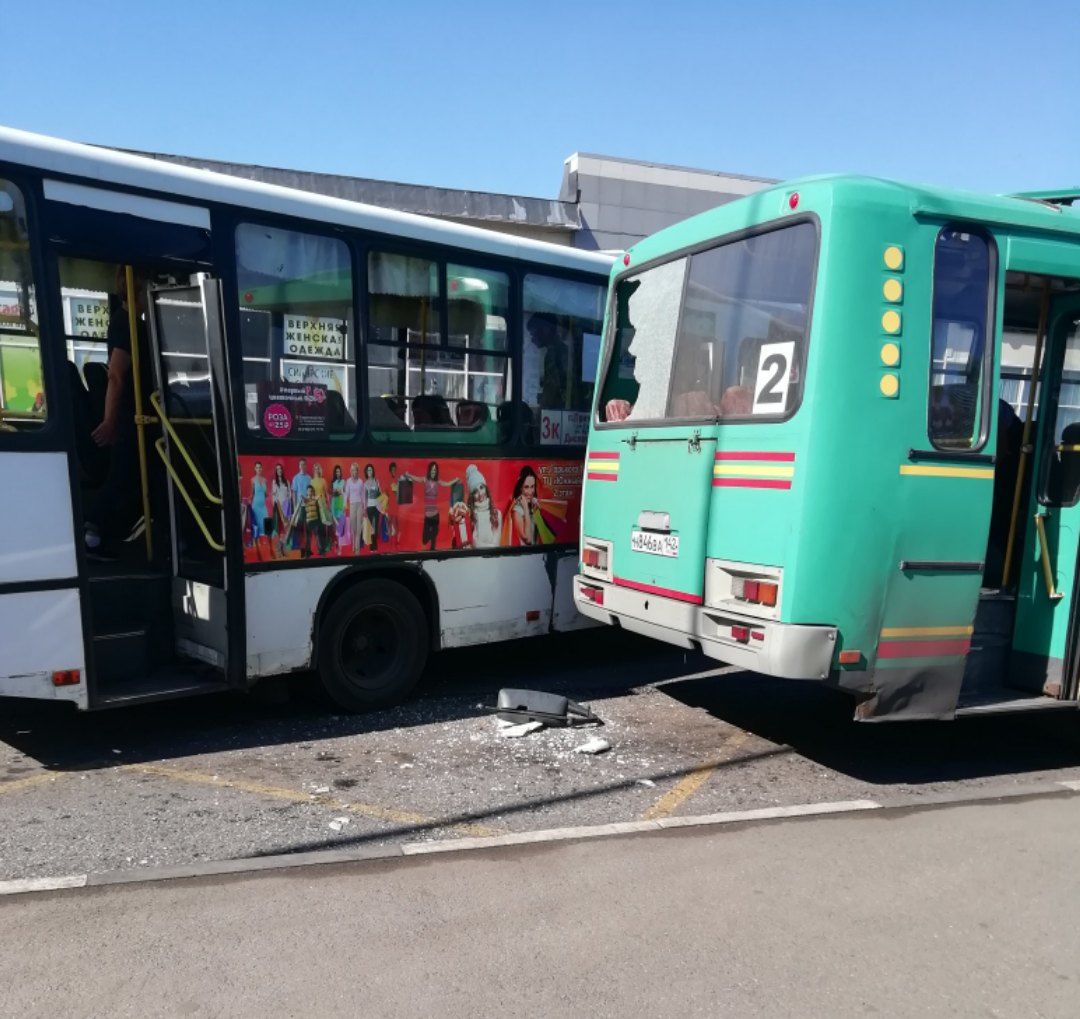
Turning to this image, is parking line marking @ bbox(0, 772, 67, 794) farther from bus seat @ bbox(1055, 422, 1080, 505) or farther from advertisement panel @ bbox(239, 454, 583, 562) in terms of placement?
bus seat @ bbox(1055, 422, 1080, 505)

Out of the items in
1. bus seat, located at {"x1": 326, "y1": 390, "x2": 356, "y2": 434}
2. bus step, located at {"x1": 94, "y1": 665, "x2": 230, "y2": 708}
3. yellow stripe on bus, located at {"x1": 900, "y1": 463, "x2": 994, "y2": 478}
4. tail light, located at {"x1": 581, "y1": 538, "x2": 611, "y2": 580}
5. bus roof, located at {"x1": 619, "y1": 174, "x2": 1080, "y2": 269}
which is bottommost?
bus step, located at {"x1": 94, "y1": 665, "x2": 230, "y2": 708}

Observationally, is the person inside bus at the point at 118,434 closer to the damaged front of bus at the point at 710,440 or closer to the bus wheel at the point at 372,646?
the bus wheel at the point at 372,646

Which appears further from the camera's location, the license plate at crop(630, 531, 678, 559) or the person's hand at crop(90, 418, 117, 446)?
the person's hand at crop(90, 418, 117, 446)

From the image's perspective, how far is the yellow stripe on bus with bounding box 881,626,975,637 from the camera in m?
5.09

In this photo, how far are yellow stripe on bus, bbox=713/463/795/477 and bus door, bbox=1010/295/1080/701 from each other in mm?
1932

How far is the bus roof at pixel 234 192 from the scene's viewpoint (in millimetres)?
4883

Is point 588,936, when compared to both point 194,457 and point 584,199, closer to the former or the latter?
point 194,457

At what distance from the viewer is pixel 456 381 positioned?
22.0ft

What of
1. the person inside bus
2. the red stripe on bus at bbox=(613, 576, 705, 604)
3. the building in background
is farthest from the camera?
the building in background

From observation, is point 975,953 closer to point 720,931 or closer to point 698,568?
point 720,931

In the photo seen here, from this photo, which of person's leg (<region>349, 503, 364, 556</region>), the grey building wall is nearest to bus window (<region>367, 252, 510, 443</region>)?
person's leg (<region>349, 503, 364, 556</region>)

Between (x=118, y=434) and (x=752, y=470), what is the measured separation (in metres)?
4.10

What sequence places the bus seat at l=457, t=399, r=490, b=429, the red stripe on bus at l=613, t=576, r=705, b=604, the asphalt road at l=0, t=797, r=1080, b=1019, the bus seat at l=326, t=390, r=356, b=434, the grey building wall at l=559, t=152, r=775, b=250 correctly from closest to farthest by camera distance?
the asphalt road at l=0, t=797, r=1080, b=1019, the red stripe on bus at l=613, t=576, r=705, b=604, the bus seat at l=326, t=390, r=356, b=434, the bus seat at l=457, t=399, r=490, b=429, the grey building wall at l=559, t=152, r=775, b=250

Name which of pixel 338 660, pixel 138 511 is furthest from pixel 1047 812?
pixel 138 511
